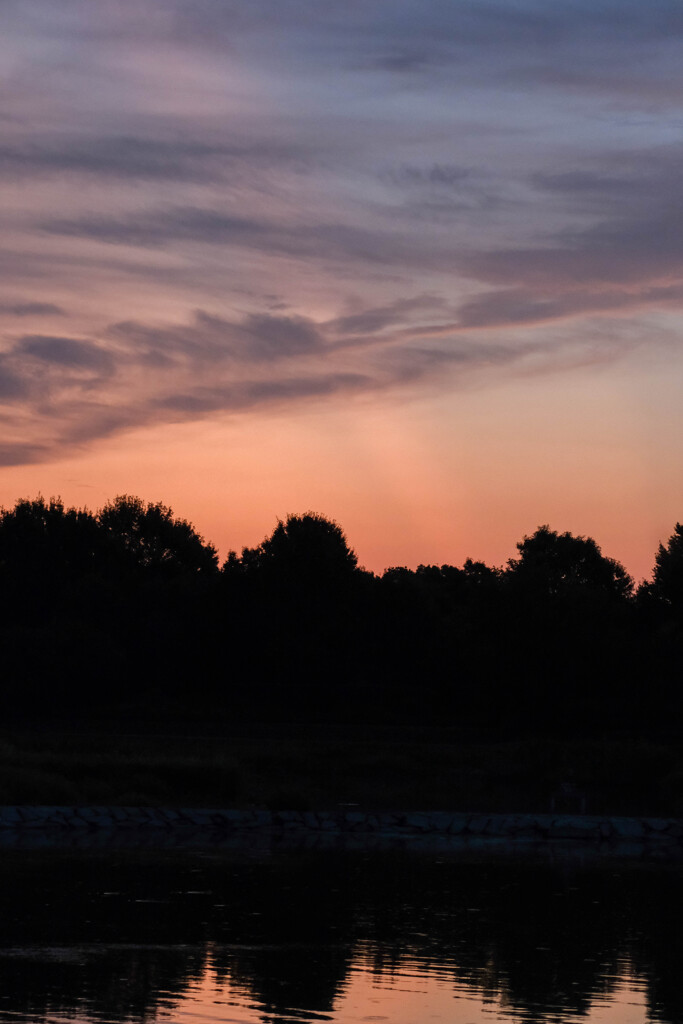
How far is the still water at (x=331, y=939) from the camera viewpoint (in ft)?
39.3

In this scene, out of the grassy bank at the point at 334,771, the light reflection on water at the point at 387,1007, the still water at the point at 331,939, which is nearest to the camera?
the light reflection on water at the point at 387,1007

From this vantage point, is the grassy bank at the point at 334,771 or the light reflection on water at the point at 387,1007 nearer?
the light reflection on water at the point at 387,1007

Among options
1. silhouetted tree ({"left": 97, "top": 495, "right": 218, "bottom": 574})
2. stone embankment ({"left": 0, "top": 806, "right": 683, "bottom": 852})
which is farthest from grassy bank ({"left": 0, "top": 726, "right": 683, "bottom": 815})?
silhouetted tree ({"left": 97, "top": 495, "right": 218, "bottom": 574})

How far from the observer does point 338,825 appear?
2772cm

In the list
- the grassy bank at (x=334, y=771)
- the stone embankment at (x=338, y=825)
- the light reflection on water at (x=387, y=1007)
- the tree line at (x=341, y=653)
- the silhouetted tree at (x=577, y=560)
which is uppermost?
the silhouetted tree at (x=577, y=560)

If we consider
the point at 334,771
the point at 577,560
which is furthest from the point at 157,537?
the point at 334,771

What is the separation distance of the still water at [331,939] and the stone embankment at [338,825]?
316cm

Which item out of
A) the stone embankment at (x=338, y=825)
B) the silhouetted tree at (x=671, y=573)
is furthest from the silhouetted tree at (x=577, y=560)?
the stone embankment at (x=338, y=825)

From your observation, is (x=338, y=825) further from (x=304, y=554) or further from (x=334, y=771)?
(x=304, y=554)

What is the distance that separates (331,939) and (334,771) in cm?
2186

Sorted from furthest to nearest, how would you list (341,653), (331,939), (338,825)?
(341,653)
(338,825)
(331,939)

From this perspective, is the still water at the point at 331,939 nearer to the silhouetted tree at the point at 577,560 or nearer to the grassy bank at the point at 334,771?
the grassy bank at the point at 334,771

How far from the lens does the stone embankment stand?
26.5m

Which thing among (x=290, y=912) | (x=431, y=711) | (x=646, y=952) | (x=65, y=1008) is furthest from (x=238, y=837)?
(x=431, y=711)
